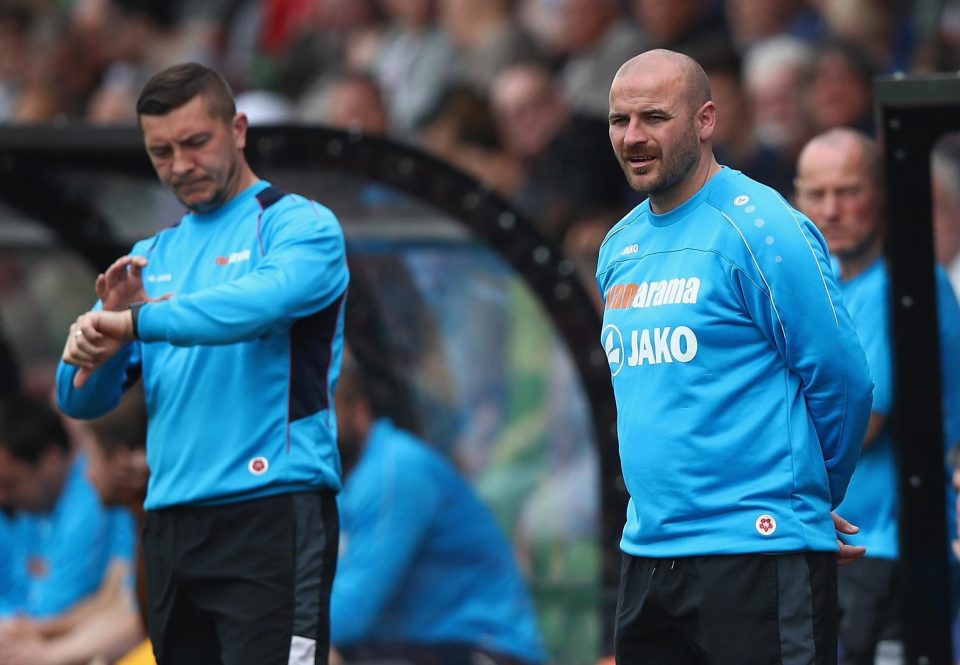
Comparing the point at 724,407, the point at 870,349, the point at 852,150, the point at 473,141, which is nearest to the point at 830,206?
the point at 852,150

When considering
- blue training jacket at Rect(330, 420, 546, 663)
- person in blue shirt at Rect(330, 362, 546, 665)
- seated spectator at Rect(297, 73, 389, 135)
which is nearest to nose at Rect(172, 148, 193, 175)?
person in blue shirt at Rect(330, 362, 546, 665)

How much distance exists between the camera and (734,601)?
3654mm

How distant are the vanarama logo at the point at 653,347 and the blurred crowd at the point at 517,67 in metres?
3.03

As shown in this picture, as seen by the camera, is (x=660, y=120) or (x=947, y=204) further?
(x=947, y=204)

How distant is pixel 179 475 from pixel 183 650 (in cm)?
44

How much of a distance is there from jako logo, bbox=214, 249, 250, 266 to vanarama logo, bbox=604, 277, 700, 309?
104 cm

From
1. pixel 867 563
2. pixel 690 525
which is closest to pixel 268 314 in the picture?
pixel 690 525

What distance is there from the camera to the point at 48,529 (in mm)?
8172

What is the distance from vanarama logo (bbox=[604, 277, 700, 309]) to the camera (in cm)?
376

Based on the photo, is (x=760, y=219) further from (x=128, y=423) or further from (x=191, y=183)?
(x=128, y=423)

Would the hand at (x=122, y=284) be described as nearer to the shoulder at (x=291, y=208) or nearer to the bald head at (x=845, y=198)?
the shoulder at (x=291, y=208)

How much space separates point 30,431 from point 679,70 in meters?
5.00

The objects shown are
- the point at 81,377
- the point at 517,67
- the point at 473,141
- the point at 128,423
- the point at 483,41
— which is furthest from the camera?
the point at 483,41

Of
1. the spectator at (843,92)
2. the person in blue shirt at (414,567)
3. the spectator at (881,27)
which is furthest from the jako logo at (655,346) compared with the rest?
the spectator at (881,27)
